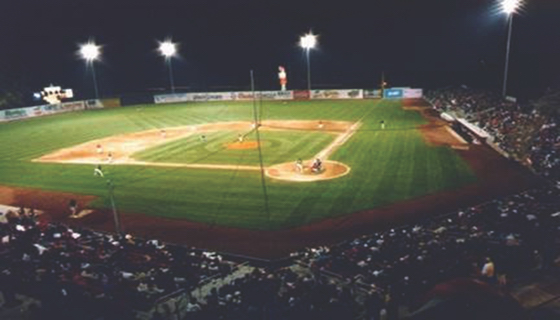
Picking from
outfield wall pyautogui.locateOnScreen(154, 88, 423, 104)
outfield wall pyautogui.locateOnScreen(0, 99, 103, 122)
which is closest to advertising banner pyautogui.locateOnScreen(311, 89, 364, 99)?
outfield wall pyautogui.locateOnScreen(154, 88, 423, 104)

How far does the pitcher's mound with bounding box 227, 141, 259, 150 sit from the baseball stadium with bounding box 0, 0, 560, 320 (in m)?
0.17

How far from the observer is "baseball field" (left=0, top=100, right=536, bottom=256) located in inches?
909

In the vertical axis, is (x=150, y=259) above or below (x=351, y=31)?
below

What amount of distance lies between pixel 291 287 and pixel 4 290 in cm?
756

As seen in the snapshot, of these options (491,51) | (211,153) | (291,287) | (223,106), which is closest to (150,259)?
(291,287)

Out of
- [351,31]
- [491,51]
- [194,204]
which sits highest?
[351,31]

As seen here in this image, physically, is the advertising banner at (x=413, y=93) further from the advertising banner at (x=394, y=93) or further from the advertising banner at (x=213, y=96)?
the advertising banner at (x=213, y=96)

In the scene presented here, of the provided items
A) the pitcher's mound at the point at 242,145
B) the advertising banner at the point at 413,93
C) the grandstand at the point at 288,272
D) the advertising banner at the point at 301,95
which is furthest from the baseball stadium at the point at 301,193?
the advertising banner at the point at 301,95

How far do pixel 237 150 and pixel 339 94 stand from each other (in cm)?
3876

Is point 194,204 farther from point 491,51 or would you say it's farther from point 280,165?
point 491,51

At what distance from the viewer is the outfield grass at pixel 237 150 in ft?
109

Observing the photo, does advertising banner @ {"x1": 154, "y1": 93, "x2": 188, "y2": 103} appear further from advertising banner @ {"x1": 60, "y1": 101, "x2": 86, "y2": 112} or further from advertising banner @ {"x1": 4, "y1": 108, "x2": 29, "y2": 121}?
advertising banner @ {"x1": 4, "y1": 108, "x2": 29, "y2": 121}

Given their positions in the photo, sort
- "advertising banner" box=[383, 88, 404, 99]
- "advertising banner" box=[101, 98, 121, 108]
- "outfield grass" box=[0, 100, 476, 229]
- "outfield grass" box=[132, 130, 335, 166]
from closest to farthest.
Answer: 1. "outfield grass" box=[0, 100, 476, 229]
2. "outfield grass" box=[132, 130, 335, 166]
3. "advertising banner" box=[383, 88, 404, 99]
4. "advertising banner" box=[101, 98, 121, 108]

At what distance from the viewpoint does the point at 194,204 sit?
2402 centimetres
